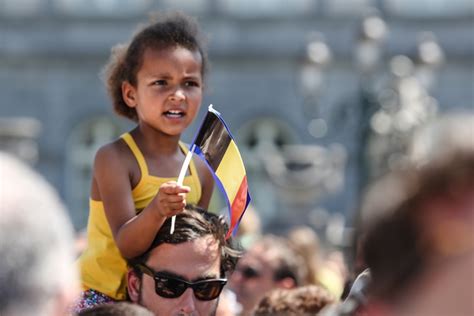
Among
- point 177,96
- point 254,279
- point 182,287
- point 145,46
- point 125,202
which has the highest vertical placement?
point 145,46

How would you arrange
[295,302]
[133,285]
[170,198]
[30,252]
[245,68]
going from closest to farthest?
[30,252], [170,198], [133,285], [295,302], [245,68]

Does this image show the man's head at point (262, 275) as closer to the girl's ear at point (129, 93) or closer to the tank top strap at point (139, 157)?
the girl's ear at point (129, 93)

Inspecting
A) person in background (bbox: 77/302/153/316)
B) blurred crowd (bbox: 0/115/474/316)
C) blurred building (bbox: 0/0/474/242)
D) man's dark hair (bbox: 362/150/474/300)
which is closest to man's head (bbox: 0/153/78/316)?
blurred crowd (bbox: 0/115/474/316)

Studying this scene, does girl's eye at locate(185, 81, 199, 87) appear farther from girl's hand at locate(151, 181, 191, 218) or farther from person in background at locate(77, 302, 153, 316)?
person in background at locate(77, 302, 153, 316)

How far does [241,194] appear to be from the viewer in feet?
13.0

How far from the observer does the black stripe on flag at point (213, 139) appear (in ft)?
12.8

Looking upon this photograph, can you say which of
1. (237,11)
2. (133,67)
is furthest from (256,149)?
(133,67)

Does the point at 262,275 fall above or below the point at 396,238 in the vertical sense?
below

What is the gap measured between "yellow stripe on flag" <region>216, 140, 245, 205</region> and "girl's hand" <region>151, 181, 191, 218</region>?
301mm

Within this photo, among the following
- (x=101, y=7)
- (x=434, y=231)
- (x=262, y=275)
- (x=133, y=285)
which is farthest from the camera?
(x=101, y=7)

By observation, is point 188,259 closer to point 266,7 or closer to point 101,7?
point 266,7

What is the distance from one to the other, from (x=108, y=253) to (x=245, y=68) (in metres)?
32.8

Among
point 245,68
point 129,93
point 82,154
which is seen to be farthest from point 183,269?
point 245,68

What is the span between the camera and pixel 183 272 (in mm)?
3730
